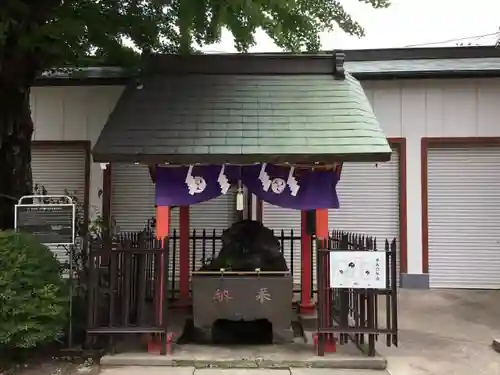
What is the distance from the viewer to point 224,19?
7.43m

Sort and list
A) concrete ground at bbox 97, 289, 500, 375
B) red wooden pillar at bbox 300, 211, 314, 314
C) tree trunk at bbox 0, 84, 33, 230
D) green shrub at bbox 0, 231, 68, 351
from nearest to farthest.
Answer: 1. green shrub at bbox 0, 231, 68, 351
2. concrete ground at bbox 97, 289, 500, 375
3. tree trunk at bbox 0, 84, 33, 230
4. red wooden pillar at bbox 300, 211, 314, 314

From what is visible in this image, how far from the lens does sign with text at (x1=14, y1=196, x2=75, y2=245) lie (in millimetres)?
7109

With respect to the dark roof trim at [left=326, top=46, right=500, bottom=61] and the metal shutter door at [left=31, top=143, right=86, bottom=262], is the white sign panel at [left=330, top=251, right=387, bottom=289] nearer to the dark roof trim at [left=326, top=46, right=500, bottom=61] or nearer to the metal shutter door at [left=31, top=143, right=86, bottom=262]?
the dark roof trim at [left=326, top=46, right=500, bottom=61]

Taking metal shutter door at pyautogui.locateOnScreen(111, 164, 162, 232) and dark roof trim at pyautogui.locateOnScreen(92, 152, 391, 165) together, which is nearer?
dark roof trim at pyautogui.locateOnScreen(92, 152, 391, 165)

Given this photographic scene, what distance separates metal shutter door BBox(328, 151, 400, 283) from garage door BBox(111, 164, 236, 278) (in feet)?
8.75

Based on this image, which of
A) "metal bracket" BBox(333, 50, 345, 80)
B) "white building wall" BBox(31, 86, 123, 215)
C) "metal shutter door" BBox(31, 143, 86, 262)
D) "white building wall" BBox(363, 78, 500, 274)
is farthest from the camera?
"metal shutter door" BBox(31, 143, 86, 262)

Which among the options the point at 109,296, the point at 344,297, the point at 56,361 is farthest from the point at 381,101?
the point at 56,361

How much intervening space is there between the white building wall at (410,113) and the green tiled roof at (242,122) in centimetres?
415

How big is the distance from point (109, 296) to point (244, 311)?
6.23 feet

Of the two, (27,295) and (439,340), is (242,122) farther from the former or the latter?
(439,340)

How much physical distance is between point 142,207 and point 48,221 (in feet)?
19.0

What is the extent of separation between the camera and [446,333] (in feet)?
28.4

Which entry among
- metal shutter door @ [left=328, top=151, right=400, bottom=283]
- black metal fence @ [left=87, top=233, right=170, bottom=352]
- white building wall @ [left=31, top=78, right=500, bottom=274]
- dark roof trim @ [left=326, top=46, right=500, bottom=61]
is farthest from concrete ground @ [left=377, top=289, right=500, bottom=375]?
dark roof trim @ [left=326, top=46, right=500, bottom=61]

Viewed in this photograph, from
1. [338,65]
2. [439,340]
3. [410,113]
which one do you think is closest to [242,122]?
[338,65]
